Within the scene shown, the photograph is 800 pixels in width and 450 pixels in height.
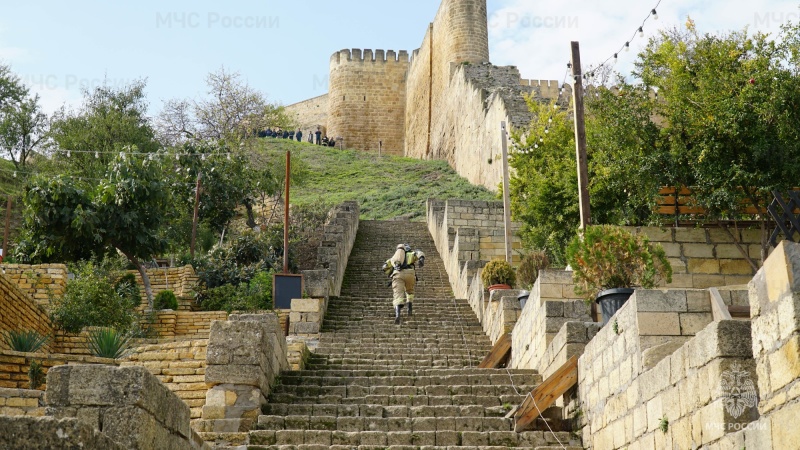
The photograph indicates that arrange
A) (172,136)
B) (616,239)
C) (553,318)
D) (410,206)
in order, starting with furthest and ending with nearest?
(172,136) → (410,206) → (553,318) → (616,239)

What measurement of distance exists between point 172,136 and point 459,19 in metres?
13.3

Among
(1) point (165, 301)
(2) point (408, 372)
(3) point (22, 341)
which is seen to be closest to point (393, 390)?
(2) point (408, 372)

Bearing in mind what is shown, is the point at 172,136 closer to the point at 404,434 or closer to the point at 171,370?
the point at 171,370

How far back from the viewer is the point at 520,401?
9203 millimetres

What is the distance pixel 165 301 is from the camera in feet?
54.6

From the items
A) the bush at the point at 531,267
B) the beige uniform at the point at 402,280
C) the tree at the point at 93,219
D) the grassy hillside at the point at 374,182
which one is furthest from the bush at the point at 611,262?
the grassy hillside at the point at 374,182

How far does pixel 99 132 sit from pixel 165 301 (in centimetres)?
1482

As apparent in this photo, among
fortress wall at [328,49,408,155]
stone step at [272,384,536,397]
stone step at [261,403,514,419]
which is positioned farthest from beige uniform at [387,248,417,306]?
fortress wall at [328,49,408,155]

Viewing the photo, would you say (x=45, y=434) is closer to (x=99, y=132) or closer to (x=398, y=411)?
(x=398, y=411)

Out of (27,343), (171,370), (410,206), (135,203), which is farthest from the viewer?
(410,206)

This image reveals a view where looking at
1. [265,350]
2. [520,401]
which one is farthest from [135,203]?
[520,401]

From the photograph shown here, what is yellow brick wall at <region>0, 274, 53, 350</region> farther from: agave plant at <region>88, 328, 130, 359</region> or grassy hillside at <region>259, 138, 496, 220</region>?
grassy hillside at <region>259, 138, 496, 220</region>

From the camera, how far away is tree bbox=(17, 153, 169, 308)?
58.0 ft

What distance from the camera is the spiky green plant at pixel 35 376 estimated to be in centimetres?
1060
